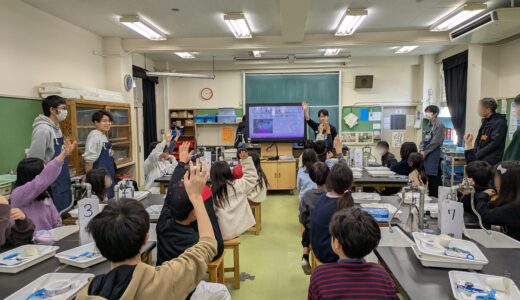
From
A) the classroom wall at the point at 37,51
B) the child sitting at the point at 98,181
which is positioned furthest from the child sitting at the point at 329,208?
the classroom wall at the point at 37,51

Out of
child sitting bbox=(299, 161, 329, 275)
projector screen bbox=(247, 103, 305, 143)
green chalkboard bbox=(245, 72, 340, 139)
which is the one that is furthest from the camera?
green chalkboard bbox=(245, 72, 340, 139)

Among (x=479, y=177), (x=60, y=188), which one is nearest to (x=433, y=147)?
(x=479, y=177)

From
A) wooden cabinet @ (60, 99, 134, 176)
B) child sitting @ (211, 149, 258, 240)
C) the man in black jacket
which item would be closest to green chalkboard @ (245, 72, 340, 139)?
wooden cabinet @ (60, 99, 134, 176)

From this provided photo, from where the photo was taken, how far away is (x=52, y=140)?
3486 mm

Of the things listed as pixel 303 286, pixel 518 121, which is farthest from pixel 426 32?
pixel 303 286

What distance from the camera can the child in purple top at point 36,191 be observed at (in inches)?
84.2

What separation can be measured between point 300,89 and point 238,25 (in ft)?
10.5

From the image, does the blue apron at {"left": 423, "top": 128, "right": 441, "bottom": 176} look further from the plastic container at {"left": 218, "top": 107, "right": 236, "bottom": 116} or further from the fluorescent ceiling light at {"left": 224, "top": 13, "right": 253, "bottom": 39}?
the plastic container at {"left": 218, "top": 107, "right": 236, "bottom": 116}

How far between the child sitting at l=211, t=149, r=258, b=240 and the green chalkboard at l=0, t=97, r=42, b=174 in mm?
2508

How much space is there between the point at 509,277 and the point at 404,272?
0.41 metres

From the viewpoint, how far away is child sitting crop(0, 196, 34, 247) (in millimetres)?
1746

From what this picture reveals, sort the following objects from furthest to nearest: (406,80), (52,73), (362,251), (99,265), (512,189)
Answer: (406,80)
(52,73)
(512,189)
(99,265)
(362,251)

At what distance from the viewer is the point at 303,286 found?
2.93 metres

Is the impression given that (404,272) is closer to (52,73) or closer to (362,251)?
(362,251)
